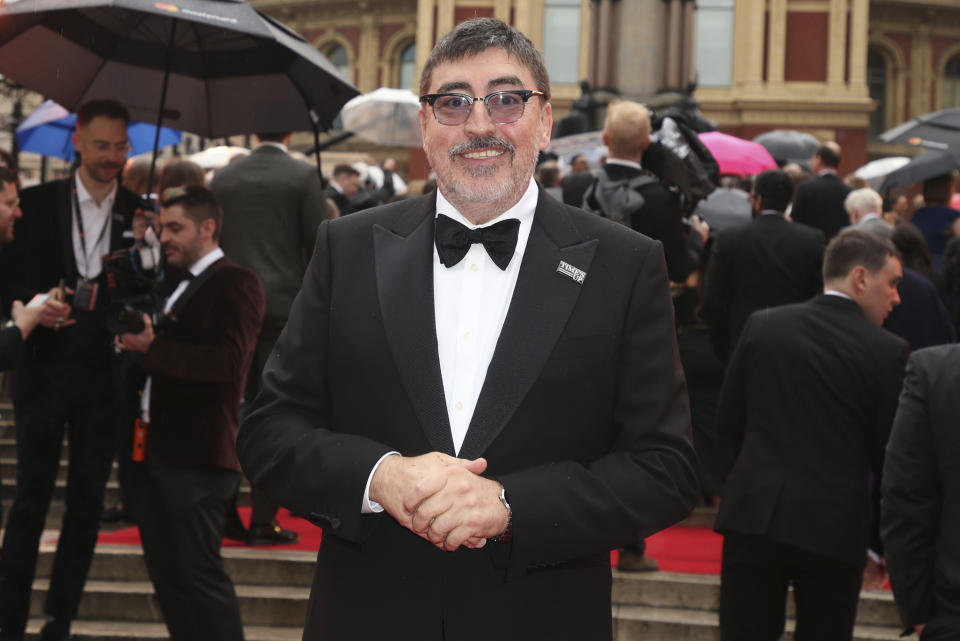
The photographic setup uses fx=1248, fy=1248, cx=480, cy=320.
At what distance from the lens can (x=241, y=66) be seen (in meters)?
6.21

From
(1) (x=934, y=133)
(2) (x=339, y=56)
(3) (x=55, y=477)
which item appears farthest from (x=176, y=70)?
(2) (x=339, y=56)

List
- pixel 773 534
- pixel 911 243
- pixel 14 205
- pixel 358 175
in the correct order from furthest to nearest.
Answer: pixel 358 175 < pixel 911 243 < pixel 14 205 < pixel 773 534

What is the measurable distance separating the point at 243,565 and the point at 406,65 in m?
42.2

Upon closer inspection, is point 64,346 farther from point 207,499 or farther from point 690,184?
point 690,184

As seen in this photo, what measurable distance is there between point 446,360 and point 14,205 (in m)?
3.34

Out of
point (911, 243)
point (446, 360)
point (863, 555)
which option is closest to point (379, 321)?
point (446, 360)

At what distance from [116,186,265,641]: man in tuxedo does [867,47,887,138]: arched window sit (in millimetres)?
43923

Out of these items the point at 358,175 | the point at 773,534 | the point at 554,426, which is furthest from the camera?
the point at 358,175

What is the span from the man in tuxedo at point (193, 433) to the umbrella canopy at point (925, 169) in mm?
6409

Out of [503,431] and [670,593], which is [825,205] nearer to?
[670,593]

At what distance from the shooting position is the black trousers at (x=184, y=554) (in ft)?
15.9

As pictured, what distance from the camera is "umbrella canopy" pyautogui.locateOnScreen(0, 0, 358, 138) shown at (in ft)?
19.7

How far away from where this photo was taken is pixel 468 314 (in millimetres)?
2561

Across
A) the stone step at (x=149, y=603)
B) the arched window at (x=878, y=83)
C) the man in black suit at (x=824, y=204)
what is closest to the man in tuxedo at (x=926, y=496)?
the stone step at (x=149, y=603)
